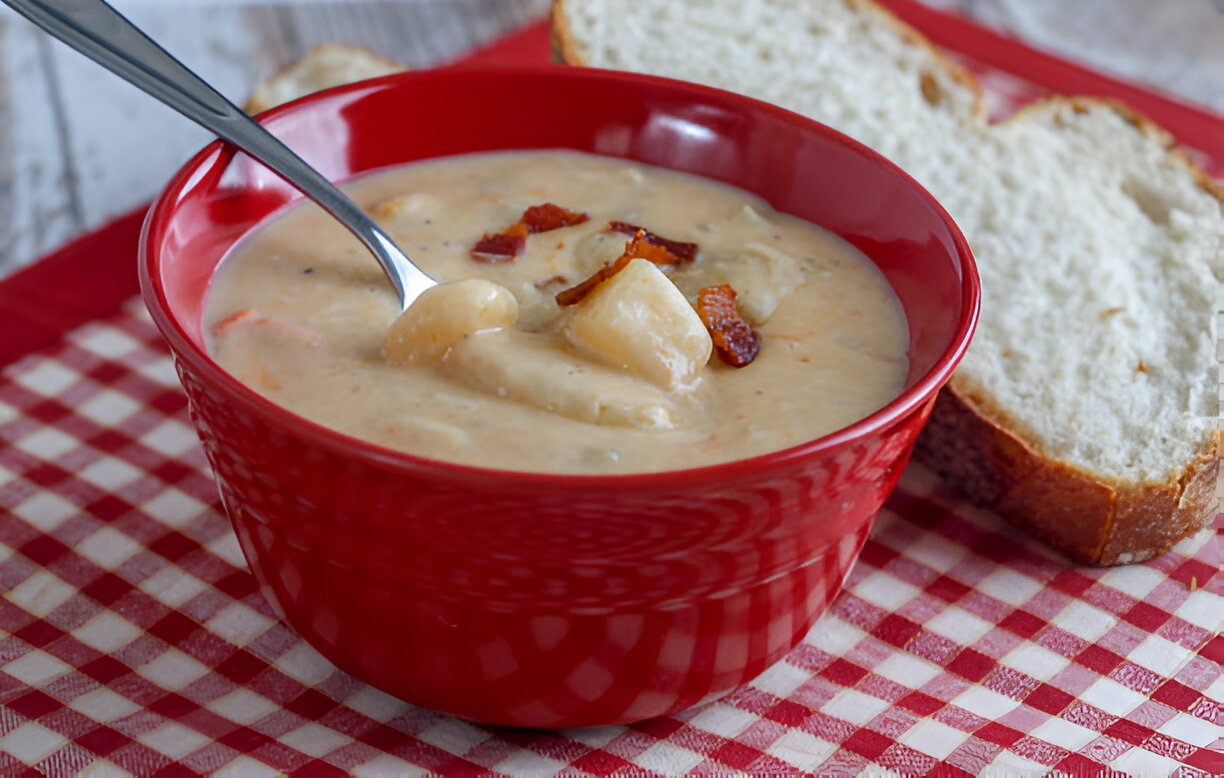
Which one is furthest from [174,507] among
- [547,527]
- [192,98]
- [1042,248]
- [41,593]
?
[1042,248]

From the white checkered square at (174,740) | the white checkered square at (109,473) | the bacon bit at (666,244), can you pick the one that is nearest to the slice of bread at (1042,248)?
the bacon bit at (666,244)

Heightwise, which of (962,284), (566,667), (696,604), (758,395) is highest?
(962,284)

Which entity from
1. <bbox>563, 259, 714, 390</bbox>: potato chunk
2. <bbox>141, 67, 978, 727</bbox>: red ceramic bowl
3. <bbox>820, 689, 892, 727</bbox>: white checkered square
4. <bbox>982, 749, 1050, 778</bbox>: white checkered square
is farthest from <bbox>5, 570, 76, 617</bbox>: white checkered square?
<bbox>982, 749, 1050, 778</bbox>: white checkered square

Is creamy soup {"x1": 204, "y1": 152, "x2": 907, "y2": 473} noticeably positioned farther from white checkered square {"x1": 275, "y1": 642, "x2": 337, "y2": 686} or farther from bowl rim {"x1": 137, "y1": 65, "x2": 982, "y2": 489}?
white checkered square {"x1": 275, "y1": 642, "x2": 337, "y2": 686}

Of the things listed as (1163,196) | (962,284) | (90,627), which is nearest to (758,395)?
(962,284)

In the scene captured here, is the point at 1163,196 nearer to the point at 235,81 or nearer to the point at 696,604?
the point at 696,604

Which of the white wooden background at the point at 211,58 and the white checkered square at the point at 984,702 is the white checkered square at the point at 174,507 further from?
the white checkered square at the point at 984,702
